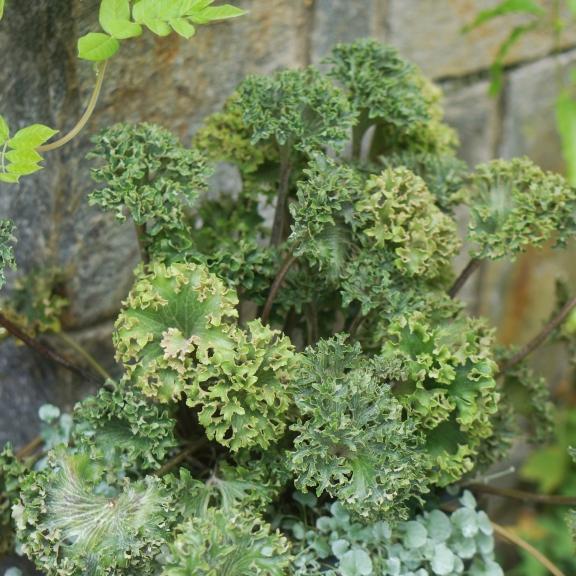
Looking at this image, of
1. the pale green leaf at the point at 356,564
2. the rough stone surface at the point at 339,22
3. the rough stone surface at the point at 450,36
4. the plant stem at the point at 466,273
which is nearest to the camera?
the pale green leaf at the point at 356,564

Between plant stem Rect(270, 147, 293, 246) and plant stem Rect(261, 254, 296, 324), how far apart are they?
0.28 ft

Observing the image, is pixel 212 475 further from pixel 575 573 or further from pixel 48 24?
pixel 575 573

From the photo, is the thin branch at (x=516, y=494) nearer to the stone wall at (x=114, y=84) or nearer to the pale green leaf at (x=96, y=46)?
the stone wall at (x=114, y=84)

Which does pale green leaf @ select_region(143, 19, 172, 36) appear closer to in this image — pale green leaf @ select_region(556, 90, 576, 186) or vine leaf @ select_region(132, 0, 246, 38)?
vine leaf @ select_region(132, 0, 246, 38)

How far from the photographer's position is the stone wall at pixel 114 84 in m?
1.32

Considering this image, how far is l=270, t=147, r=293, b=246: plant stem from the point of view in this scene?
4.18 feet

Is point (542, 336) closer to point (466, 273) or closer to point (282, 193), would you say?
point (466, 273)

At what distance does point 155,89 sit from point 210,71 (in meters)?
0.12

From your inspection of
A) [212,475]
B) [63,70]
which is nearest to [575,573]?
[212,475]

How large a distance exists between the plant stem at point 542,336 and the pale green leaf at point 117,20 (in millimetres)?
720

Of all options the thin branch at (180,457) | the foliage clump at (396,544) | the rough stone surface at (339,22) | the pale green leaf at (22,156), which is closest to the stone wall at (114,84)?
the rough stone surface at (339,22)

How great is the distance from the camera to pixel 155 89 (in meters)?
1.46

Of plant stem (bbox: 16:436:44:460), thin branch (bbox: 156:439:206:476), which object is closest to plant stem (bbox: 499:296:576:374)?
thin branch (bbox: 156:439:206:476)

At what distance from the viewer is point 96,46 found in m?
1.06
